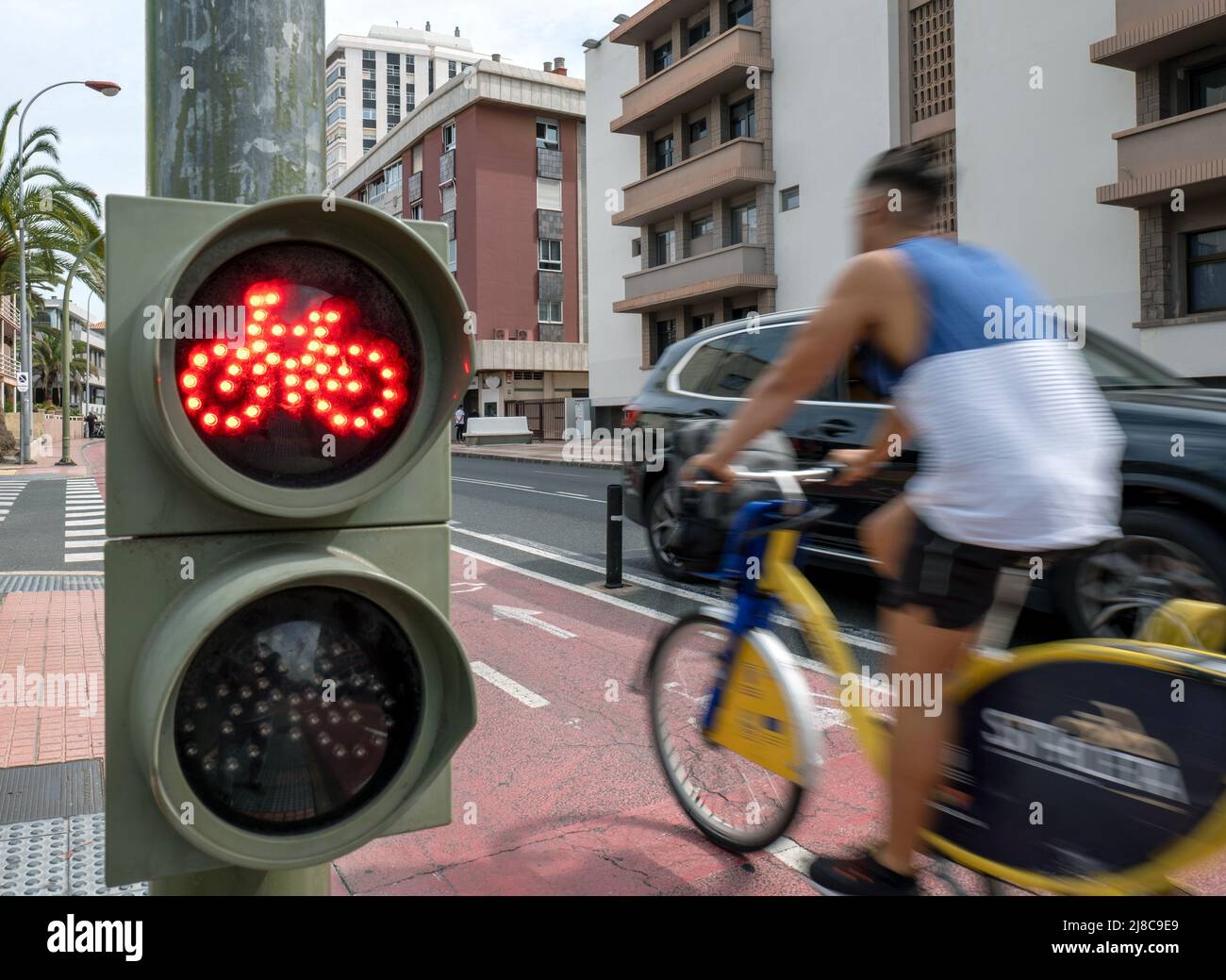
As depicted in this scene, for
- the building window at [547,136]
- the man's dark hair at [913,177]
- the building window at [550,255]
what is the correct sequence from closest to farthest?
the man's dark hair at [913,177], the building window at [550,255], the building window at [547,136]

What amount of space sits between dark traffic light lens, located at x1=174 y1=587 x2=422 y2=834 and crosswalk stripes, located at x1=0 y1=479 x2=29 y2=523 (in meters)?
15.3

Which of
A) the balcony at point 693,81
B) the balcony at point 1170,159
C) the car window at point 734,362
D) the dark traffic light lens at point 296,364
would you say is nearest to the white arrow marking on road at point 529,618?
the car window at point 734,362

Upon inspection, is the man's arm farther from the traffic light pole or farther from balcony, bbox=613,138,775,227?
balcony, bbox=613,138,775,227

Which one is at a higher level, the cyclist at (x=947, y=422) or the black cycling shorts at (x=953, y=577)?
the cyclist at (x=947, y=422)

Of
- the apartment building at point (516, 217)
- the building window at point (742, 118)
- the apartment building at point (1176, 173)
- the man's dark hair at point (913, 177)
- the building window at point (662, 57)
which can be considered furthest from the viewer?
the apartment building at point (516, 217)

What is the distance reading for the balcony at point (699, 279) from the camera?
1133 inches

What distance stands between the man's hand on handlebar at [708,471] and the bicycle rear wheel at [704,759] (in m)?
0.49

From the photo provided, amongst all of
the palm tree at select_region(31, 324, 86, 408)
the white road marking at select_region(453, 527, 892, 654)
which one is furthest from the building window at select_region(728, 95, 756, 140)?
the palm tree at select_region(31, 324, 86, 408)

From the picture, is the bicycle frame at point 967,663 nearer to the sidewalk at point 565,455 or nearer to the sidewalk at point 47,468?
the sidewalk at point 565,455

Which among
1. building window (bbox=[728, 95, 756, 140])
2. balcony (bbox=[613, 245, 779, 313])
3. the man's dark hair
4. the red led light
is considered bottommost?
the red led light

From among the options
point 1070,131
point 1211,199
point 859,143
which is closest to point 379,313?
point 1211,199

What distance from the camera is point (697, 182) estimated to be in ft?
99.9

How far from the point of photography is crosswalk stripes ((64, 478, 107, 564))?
11180 mm

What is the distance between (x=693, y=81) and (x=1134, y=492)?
91.1ft
